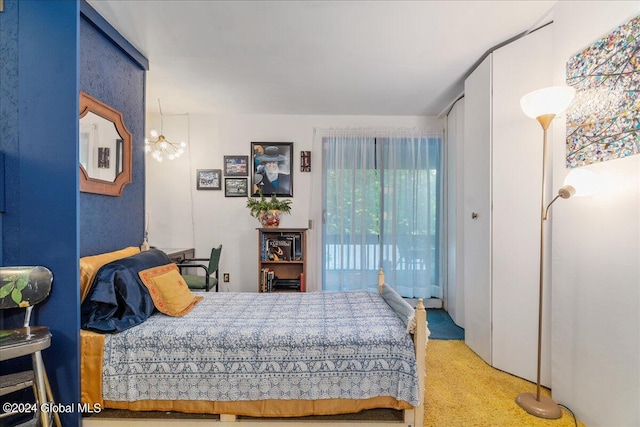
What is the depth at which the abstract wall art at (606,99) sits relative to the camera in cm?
154

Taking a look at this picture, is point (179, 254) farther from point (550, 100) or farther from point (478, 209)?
point (550, 100)

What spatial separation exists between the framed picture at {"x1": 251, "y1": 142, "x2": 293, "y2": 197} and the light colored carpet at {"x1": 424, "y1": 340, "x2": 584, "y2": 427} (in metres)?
2.63

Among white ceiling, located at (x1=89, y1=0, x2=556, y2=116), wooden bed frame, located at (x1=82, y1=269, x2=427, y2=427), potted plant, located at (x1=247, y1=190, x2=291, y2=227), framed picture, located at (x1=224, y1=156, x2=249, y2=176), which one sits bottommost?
wooden bed frame, located at (x1=82, y1=269, x2=427, y2=427)

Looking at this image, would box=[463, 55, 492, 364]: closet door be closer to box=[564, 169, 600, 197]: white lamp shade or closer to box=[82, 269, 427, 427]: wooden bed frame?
box=[564, 169, 600, 197]: white lamp shade

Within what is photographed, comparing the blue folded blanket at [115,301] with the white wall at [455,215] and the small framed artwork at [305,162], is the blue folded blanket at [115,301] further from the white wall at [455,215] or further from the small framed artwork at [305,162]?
the white wall at [455,215]

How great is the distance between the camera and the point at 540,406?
1885mm

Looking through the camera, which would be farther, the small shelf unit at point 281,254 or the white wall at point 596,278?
the small shelf unit at point 281,254

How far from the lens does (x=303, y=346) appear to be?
1650 mm

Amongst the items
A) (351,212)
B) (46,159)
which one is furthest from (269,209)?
(46,159)

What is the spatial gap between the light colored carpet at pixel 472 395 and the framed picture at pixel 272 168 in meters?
2.63

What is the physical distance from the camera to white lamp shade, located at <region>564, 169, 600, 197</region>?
5.48 ft

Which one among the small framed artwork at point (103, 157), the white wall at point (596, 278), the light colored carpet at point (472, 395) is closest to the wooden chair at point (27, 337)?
the small framed artwork at point (103, 157)

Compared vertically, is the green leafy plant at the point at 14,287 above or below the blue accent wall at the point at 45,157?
below

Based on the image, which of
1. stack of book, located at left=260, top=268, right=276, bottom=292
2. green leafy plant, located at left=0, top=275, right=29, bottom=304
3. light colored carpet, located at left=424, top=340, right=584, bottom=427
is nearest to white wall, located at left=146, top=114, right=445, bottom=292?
stack of book, located at left=260, top=268, right=276, bottom=292
